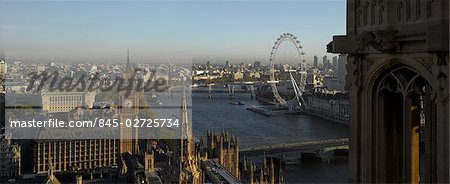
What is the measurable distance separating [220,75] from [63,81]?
2324cm

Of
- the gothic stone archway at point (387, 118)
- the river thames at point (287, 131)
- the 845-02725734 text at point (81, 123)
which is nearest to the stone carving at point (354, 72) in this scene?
the gothic stone archway at point (387, 118)

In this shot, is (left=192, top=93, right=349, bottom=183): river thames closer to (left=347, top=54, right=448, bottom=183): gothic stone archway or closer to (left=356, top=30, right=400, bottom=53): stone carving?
(left=347, top=54, right=448, bottom=183): gothic stone archway

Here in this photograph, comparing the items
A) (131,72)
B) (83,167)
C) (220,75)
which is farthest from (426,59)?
(220,75)

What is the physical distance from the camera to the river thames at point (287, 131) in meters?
8.75

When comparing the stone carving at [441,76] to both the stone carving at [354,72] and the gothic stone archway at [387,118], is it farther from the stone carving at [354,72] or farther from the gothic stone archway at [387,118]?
the stone carving at [354,72]

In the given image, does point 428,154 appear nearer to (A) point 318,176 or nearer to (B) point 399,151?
(B) point 399,151

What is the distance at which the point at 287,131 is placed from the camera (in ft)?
46.6

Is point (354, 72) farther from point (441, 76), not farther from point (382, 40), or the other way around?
point (441, 76)

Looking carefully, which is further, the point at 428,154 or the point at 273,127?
the point at 273,127

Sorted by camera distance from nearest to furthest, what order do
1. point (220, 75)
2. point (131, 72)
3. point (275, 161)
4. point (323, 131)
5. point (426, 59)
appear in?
1. point (426, 59)
2. point (275, 161)
3. point (131, 72)
4. point (323, 131)
5. point (220, 75)

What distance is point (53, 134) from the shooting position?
26.7 feet

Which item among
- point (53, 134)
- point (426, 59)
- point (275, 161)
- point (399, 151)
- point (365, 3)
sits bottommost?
point (275, 161)

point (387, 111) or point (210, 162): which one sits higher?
point (387, 111)

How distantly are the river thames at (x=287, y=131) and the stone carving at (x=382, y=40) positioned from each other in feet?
22.8
